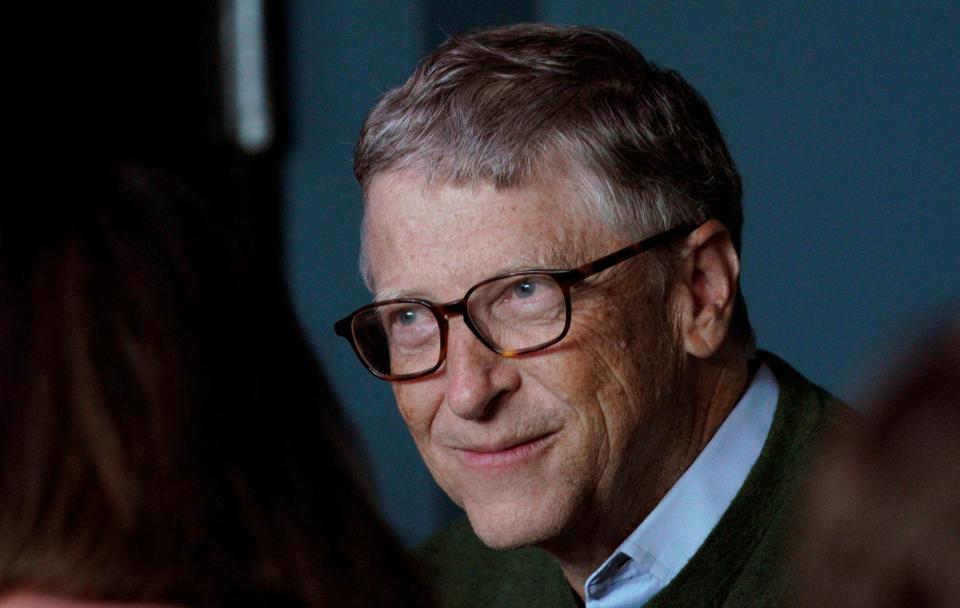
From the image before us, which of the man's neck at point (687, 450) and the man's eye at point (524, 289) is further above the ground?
the man's eye at point (524, 289)

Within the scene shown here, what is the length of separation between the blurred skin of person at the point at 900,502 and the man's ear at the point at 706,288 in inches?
43.1

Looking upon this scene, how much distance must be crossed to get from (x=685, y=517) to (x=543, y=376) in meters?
0.28

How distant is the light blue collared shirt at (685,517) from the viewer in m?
1.91

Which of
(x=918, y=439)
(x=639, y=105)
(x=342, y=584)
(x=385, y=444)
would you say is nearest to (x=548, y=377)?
(x=639, y=105)

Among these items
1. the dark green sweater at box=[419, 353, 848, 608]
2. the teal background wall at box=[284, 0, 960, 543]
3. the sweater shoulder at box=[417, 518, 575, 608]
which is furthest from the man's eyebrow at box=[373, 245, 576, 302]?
the teal background wall at box=[284, 0, 960, 543]

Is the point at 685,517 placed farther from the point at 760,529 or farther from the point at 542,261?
the point at 542,261

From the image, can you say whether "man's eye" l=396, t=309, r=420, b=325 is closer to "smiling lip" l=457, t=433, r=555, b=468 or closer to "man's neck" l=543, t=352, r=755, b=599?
"smiling lip" l=457, t=433, r=555, b=468

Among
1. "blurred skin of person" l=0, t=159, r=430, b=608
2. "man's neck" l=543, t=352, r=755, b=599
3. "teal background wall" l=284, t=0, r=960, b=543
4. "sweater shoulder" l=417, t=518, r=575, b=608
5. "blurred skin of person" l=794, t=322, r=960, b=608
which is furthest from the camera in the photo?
"teal background wall" l=284, t=0, r=960, b=543

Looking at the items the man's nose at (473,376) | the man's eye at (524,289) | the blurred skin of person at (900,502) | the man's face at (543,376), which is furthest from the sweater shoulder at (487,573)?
the blurred skin of person at (900,502)

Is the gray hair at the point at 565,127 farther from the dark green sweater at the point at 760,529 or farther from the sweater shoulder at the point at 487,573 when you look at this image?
the sweater shoulder at the point at 487,573

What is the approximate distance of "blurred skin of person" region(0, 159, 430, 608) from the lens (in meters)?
1.07

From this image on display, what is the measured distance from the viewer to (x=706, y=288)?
77.2 inches

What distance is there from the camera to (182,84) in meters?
3.58

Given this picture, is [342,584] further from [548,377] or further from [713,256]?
[713,256]
